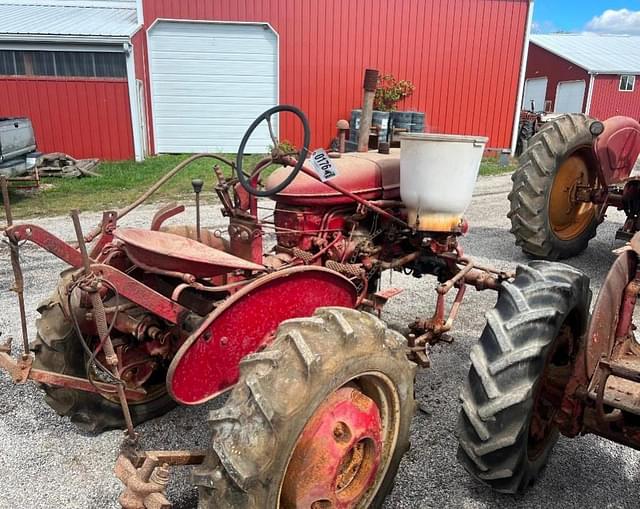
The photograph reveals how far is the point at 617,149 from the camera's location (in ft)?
17.7

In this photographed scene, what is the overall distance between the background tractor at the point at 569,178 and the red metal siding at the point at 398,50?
8781 millimetres

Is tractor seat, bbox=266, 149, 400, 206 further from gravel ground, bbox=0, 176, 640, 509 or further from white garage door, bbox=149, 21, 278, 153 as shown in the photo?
white garage door, bbox=149, 21, 278, 153

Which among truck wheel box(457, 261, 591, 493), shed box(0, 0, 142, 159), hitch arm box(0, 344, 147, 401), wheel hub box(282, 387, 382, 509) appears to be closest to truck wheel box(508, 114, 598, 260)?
truck wheel box(457, 261, 591, 493)

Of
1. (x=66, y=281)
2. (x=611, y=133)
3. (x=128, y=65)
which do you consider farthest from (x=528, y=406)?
(x=128, y=65)

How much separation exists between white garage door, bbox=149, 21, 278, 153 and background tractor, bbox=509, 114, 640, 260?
Result: 9317mm

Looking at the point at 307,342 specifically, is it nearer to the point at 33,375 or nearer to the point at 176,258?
the point at 176,258

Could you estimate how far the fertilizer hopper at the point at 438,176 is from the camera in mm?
2871

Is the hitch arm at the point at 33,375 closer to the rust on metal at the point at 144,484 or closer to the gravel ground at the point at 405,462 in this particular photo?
the gravel ground at the point at 405,462

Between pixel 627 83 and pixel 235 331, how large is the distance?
2638 cm

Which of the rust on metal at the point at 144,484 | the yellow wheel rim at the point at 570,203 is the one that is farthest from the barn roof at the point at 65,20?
the rust on metal at the point at 144,484

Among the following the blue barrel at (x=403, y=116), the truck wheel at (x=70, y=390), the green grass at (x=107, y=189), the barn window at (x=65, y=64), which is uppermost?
the barn window at (x=65, y=64)

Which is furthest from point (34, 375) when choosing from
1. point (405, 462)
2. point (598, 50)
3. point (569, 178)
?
point (598, 50)

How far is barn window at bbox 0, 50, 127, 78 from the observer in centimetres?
1223

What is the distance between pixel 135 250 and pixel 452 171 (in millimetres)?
1615
